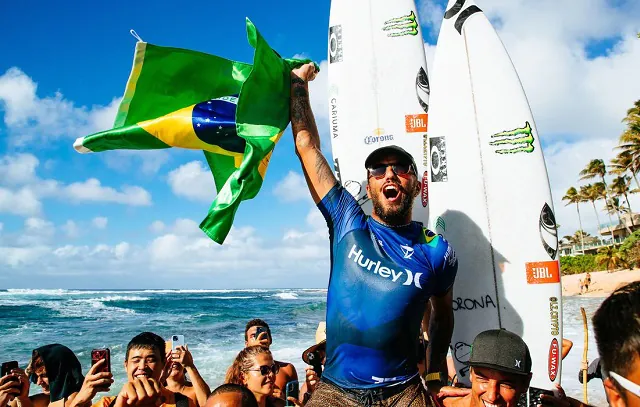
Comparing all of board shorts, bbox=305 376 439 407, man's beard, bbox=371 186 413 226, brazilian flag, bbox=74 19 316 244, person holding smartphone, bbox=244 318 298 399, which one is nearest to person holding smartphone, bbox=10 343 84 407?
person holding smartphone, bbox=244 318 298 399

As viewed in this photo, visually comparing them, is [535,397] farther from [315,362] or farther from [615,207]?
[615,207]

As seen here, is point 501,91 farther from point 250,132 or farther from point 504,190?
point 250,132

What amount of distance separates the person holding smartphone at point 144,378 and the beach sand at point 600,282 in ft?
112

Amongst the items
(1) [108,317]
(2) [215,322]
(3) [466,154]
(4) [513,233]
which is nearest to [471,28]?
(3) [466,154]

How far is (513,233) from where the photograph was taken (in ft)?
13.4

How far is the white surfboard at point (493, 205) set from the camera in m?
4.03

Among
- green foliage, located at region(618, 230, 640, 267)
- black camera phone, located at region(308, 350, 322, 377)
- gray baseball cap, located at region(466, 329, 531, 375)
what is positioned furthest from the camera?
green foliage, located at region(618, 230, 640, 267)

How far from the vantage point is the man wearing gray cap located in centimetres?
235

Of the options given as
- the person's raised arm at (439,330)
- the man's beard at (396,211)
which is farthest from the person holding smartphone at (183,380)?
the man's beard at (396,211)

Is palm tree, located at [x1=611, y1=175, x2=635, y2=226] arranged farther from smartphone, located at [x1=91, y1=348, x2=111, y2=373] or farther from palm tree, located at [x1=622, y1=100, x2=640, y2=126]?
smartphone, located at [x1=91, y1=348, x2=111, y2=373]

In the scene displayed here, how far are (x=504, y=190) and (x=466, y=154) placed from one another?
428mm

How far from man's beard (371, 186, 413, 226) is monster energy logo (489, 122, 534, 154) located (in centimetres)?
170

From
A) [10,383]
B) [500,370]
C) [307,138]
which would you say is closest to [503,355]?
[500,370]

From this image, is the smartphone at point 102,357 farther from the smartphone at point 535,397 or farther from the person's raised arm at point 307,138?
the smartphone at point 535,397
